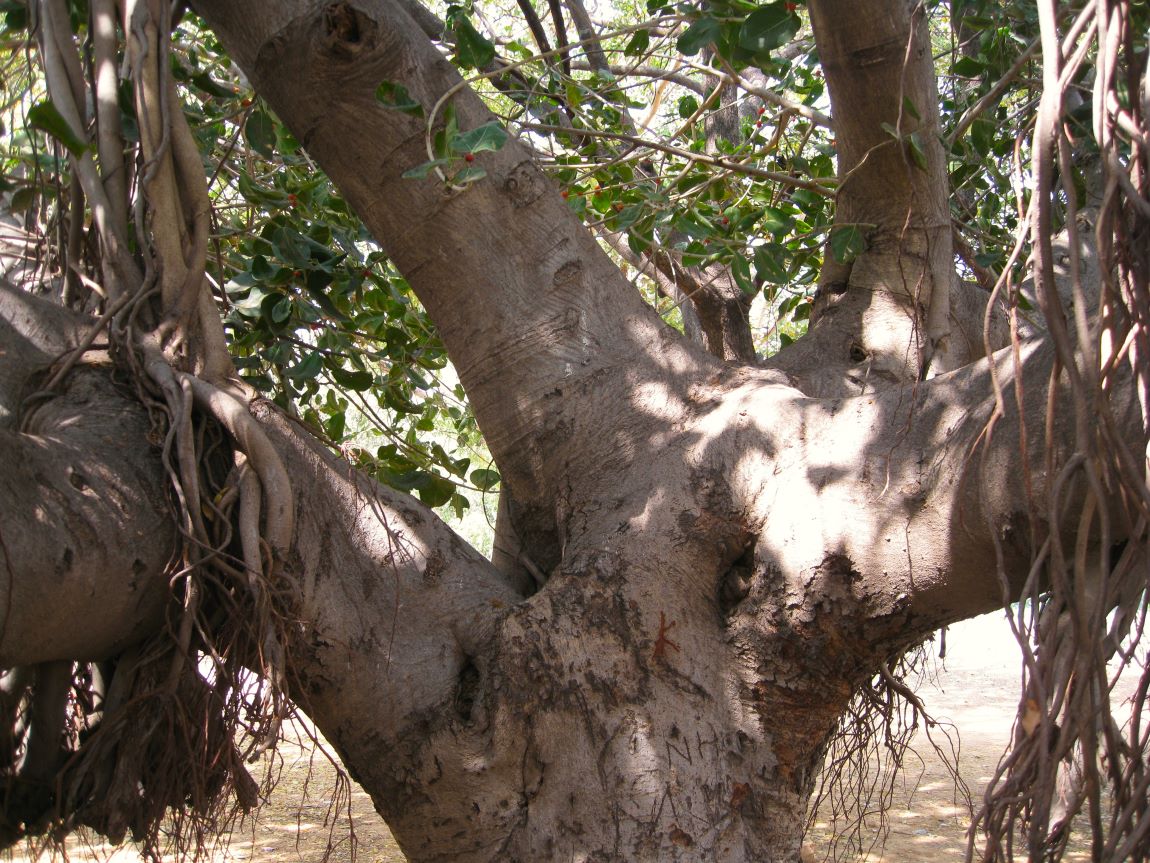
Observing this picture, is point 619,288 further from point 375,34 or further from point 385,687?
point 385,687

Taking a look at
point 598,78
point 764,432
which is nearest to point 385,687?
A: point 764,432

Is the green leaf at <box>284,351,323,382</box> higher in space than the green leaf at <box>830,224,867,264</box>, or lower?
lower

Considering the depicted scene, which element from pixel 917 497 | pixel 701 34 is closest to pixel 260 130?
pixel 701 34

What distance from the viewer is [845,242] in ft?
8.43

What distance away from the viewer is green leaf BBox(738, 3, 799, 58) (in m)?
2.21

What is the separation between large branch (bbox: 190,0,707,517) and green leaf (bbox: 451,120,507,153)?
0.20 metres

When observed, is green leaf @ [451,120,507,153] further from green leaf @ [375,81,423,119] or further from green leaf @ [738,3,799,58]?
green leaf @ [738,3,799,58]

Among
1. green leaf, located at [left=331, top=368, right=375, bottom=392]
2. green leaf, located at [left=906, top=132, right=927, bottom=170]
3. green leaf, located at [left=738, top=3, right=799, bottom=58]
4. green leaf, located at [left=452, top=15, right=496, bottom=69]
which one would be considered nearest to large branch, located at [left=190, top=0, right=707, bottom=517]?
green leaf, located at [left=452, top=15, right=496, bottom=69]

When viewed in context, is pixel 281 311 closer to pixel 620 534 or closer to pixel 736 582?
pixel 620 534

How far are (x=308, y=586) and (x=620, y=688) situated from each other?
0.59 m

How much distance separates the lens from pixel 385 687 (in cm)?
192

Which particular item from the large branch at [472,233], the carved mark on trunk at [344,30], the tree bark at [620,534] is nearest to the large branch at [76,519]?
the tree bark at [620,534]

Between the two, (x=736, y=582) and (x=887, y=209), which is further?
(x=887, y=209)

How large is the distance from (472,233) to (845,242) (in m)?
0.94
